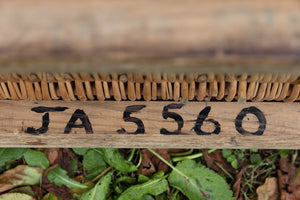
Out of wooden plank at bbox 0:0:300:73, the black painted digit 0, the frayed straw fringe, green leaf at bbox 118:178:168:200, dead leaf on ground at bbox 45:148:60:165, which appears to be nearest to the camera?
wooden plank at bbox 0:0:300:73

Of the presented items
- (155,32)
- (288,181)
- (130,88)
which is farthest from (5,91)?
(288,181)

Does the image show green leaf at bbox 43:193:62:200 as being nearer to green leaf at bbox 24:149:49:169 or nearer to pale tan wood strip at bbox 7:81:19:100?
green leaf at bbox 24:149:49:169

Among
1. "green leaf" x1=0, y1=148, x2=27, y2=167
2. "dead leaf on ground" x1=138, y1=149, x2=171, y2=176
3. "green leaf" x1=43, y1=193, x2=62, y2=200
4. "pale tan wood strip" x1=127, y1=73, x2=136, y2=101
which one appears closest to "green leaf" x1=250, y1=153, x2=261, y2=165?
→ "dead leaf on ground" x1=138, y1=149, x2=171, y2=176

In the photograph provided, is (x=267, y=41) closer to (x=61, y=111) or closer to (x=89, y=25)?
(x=89, y=25)

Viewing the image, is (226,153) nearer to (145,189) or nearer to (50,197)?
(145,189)

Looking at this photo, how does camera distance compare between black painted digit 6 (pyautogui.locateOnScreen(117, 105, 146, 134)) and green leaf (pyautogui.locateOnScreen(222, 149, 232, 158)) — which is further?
green leaf (pyautogui.locateOnScreen(222, 149, 232, 158))
